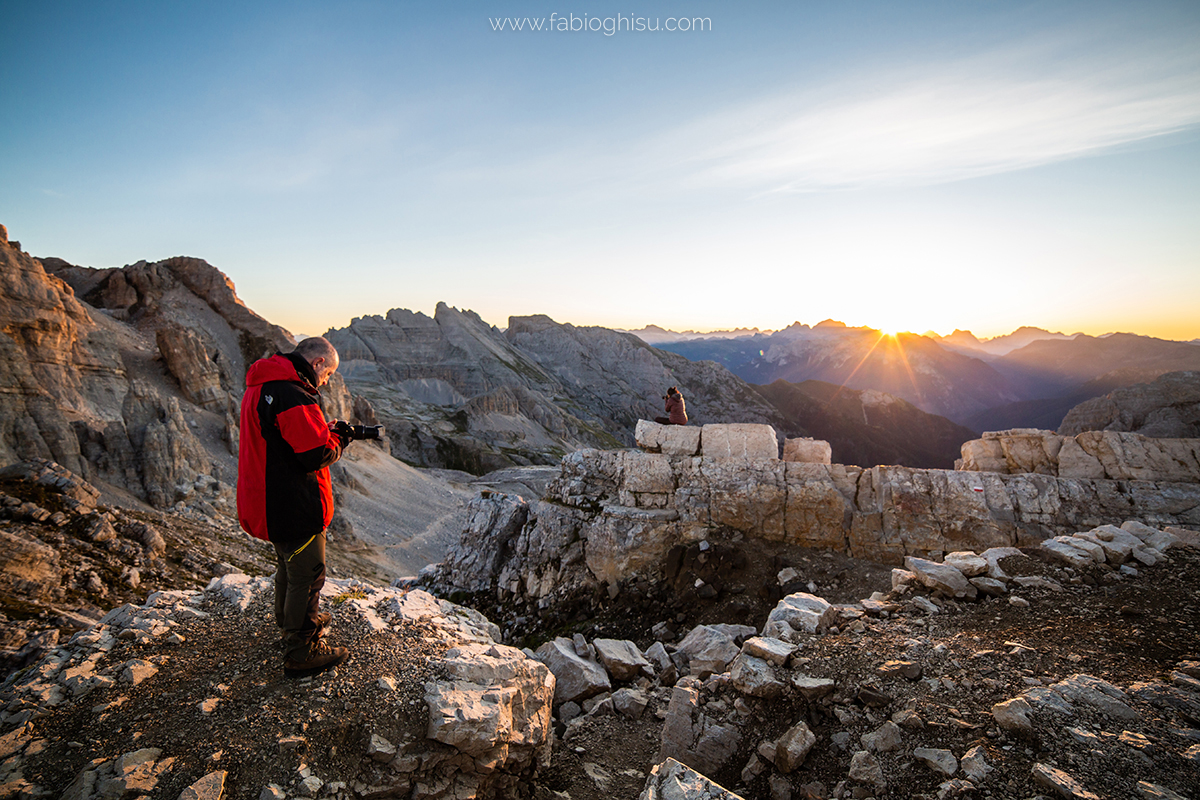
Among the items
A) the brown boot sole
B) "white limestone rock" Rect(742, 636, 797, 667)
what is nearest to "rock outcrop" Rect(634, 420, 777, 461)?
"white limestone rock" Rect(742, 636, 797, 667)

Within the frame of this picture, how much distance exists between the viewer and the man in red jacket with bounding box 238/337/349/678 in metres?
4.54

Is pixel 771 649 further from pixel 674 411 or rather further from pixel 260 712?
pixel 674 411

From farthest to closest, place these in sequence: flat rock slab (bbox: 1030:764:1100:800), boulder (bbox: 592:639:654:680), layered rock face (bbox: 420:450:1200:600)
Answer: layered rock face (bbox: 420:450:1200:600), boulder (bbox: 592:639:654:680), flat rock slab (bbox: 1030:764:1100:800)

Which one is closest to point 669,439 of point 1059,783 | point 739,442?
point 739,442

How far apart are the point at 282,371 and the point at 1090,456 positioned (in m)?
15.4

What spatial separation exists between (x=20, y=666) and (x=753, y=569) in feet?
36.5

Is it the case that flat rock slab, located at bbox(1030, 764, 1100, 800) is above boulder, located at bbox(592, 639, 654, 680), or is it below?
above

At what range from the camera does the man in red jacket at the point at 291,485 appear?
4.54 metres

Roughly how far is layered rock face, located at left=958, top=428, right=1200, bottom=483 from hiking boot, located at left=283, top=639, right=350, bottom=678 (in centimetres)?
1298

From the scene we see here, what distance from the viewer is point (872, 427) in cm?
8294

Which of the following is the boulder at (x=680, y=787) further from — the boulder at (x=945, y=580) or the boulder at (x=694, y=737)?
the boulder at (x=945, y=580)

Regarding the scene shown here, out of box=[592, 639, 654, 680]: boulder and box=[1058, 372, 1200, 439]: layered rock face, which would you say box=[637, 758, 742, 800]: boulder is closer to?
box=[592, 639, 654, 680]: boulder

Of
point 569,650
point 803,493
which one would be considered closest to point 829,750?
point 569,650

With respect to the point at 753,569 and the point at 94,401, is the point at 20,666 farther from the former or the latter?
the point at 94,401
